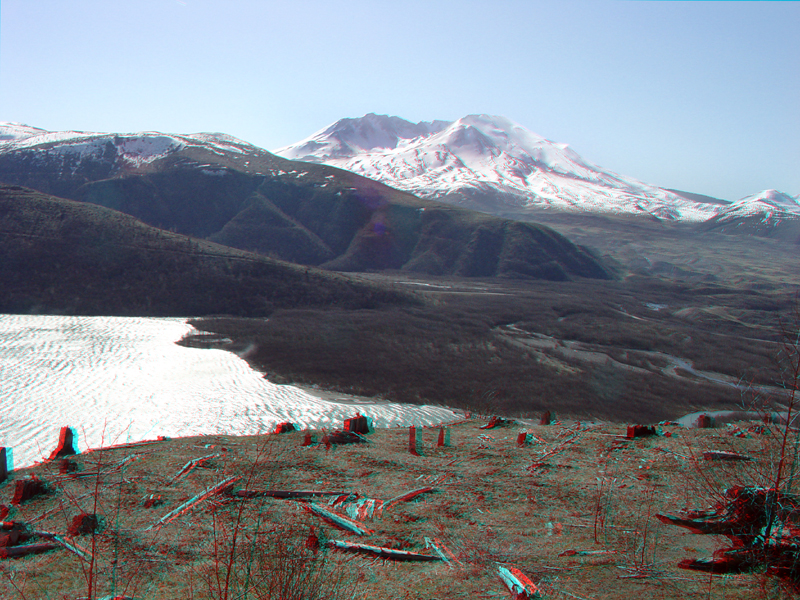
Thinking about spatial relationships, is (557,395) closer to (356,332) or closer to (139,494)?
(356,332)

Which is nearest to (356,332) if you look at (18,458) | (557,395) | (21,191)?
(557,395)

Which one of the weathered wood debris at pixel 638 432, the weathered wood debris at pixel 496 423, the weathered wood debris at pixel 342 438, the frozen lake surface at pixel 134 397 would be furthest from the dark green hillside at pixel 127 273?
the weathered wood debris at pixel 638 432

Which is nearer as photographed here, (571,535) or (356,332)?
(571,535)

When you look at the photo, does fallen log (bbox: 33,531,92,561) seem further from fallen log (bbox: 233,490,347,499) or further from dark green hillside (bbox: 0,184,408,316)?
dark green hillside (bbox: 0,184,408,316)

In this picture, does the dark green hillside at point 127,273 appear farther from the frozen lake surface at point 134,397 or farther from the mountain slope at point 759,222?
the mountain slope at point 759,222

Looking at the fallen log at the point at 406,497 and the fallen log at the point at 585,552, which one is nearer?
the fallen log at the point at 585,552

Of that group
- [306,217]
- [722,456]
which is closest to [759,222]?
[306,217]
